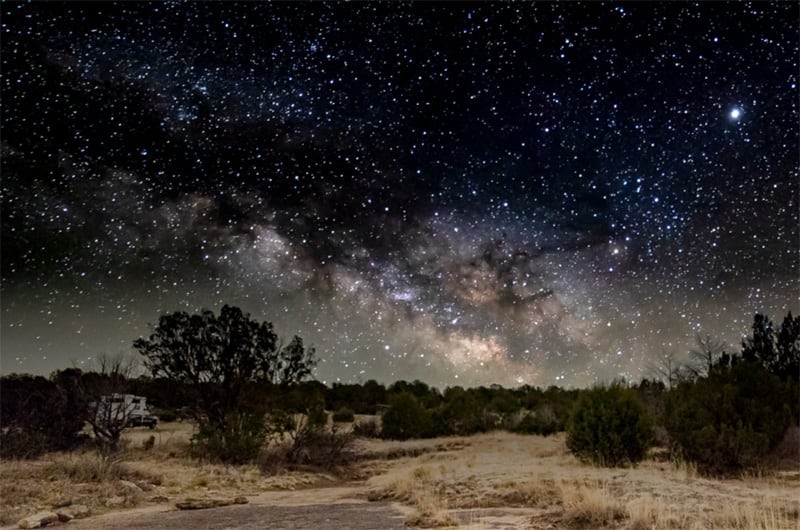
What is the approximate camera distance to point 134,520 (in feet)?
36.2

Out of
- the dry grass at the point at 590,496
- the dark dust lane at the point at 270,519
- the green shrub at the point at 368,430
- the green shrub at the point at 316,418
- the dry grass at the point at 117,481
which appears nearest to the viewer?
the dry grass at the point at 590,496

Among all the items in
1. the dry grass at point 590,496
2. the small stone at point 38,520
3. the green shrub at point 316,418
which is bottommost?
the small stone at point 38,520

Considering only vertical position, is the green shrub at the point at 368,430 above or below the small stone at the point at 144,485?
above

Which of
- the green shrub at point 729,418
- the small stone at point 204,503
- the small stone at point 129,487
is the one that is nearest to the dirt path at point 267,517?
the small stone at point 204,503

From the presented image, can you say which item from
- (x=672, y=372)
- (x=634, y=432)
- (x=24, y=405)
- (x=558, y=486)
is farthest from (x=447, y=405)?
(x=558, y=486)

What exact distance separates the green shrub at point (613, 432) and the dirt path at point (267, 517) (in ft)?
25.0

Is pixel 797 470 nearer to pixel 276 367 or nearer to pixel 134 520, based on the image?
pixel 134 520

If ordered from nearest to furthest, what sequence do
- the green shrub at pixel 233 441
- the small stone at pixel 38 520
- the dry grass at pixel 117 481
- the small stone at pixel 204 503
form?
the small stone at pixel 38 520
the dry grass at pixel 117 481
the small stone at pixel 204 503
the green shrub at pixel 233 441

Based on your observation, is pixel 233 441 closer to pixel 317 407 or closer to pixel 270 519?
pixel 317 407

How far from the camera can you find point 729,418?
18.1 metres

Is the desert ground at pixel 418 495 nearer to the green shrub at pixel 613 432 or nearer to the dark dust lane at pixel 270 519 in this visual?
the dark dust lane at pixel 270 519

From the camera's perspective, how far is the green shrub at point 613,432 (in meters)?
17.7

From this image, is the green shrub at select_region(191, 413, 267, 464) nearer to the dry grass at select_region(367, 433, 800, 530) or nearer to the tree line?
the tree line

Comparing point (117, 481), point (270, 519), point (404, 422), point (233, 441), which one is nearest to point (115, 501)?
point (117, 481)
